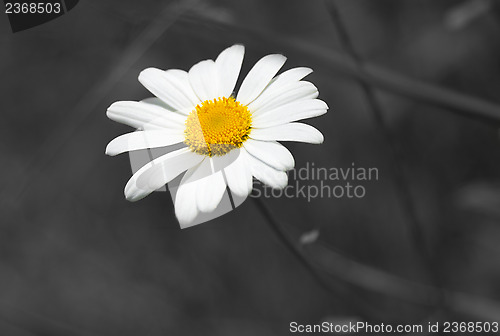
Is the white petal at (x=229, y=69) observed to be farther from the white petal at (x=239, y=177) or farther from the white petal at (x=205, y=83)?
the white petal at (x=239, y=177)

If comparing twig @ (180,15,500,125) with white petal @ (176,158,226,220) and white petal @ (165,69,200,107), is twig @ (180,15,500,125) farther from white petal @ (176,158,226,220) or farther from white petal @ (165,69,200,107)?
white petal @ (176,158,226,220)

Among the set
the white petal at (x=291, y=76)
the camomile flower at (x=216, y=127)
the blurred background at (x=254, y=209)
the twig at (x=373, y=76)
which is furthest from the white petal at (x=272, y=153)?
the blurred background at (x=254, y=209)

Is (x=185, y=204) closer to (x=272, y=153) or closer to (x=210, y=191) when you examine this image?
(x=210, y=191)

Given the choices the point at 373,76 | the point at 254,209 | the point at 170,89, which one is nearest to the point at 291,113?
the point at 170,89

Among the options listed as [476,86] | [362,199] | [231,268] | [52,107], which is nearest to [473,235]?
[362,199]

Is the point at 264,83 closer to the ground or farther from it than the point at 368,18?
closer to the ground

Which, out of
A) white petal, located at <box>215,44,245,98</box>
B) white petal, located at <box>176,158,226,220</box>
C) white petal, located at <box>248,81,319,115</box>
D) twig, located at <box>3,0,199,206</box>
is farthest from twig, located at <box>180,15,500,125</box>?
white petal, located at <box>176,158,226,220</box>

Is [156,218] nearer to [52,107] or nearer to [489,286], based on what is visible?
[52,107]
